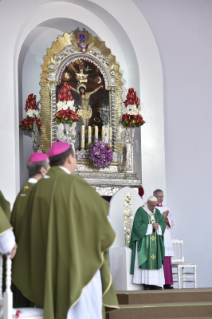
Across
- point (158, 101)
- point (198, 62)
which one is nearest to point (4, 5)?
point (158, 101)

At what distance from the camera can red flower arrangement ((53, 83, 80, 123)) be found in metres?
9.95

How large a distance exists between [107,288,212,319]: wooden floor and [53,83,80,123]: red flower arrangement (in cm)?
349

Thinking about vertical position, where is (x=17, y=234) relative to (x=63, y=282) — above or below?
above

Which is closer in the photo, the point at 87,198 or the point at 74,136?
the point at 87,198

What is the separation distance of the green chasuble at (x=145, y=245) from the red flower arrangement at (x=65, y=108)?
2082 millimetres

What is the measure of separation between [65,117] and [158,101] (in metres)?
2.60

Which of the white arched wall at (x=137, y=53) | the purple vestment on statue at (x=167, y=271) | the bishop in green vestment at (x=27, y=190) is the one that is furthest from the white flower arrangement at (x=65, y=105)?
the bishop in green vestment at (x=27, y=190)

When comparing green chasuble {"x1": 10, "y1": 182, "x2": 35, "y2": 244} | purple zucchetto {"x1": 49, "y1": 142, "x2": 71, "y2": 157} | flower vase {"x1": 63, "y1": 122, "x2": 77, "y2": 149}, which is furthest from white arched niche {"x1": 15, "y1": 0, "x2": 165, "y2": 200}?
purple zucchetto {"x1": 49, "y1": 142, "x2": 71, "y2": 157}

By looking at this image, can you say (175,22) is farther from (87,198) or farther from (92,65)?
(87,198)

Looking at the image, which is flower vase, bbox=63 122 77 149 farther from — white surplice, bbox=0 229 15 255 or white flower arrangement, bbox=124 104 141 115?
white surplice, bbox=0 229 15 255

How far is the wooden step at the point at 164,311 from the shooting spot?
23.6 ft

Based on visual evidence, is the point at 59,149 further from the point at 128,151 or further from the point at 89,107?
the point at 89,107

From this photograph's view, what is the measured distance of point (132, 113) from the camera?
10672 mm

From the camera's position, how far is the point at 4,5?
10.3 m
